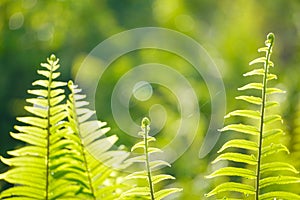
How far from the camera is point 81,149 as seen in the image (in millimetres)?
668

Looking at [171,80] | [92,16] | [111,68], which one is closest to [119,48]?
[92,16]

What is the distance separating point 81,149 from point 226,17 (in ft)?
7.50

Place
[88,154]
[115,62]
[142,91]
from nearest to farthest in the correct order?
[88,154] → [142,91] → [115,62]

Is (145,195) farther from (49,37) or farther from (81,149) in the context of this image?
(49,37)

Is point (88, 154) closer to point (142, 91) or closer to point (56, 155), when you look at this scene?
point (56, 155)

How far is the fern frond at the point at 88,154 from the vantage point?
662 mm

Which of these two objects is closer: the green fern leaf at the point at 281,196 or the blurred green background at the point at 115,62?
the green fern leaf at the point at 281,196

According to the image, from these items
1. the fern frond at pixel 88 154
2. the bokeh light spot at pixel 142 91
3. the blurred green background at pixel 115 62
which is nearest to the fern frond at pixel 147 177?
the fern frond at pixel 88 154

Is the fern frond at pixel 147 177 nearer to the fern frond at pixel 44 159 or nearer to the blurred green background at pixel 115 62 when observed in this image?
the fern frond at pixel 44 159

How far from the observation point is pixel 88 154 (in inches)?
27.1

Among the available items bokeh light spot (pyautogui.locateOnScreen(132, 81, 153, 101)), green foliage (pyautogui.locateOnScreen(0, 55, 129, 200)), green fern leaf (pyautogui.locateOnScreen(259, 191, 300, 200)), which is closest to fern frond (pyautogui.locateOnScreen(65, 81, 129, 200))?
green foliage (pyautogui.locateOnScreen(0, 55, 129, 200))

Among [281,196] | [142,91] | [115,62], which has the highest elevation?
[115,62]

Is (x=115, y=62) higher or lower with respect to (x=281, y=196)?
higher

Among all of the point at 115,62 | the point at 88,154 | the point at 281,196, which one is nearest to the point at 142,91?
the point at 115,62
